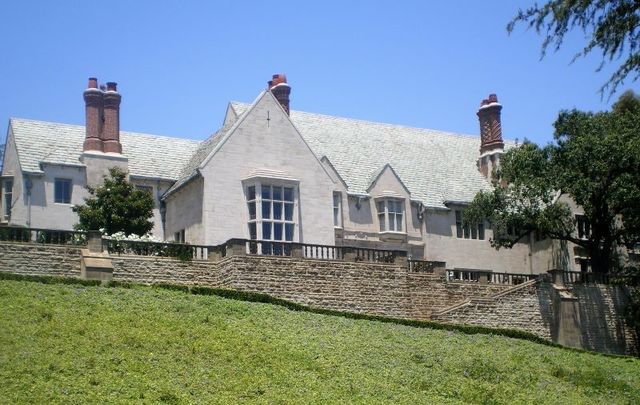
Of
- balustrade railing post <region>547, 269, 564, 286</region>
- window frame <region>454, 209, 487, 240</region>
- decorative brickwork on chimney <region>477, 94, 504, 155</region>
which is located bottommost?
balustrade railing post <region>547, 269, 564, 286</region>

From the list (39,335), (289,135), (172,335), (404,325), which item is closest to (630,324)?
(404,325)

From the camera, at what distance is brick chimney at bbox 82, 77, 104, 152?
49625mm

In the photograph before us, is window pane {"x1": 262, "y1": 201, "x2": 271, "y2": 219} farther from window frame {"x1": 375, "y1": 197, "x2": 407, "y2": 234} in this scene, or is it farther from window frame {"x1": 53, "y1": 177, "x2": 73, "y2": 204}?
window frame {"x1": 53, "y1": 177, "x2": 73, "y2": 204}

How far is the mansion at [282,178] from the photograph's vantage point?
4622 cm

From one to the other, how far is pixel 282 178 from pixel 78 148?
12.0m

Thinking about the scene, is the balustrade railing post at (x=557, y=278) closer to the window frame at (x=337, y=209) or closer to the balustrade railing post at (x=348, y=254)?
the balustrade railing post at (x=348, y=254)

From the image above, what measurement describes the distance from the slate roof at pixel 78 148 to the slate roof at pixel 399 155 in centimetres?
446

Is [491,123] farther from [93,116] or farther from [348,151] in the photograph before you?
[93,116]

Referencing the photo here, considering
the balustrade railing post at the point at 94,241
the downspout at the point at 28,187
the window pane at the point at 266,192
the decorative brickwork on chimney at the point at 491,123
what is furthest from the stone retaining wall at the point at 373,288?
the decorative brickwork on chimney at the point at 491,123

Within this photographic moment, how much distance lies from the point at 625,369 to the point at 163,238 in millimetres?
23556

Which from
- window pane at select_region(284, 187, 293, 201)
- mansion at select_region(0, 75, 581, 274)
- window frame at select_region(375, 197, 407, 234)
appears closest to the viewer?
mansion at select_region(0, 75, 581, 274)

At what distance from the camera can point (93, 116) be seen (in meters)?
50.1

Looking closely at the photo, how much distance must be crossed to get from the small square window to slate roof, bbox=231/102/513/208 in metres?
10.0

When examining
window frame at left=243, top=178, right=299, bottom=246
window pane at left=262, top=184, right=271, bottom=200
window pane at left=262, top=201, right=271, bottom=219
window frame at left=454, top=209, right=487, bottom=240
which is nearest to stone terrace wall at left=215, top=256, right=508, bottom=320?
window frame at left=243, top=178, right=299, bottom=246
